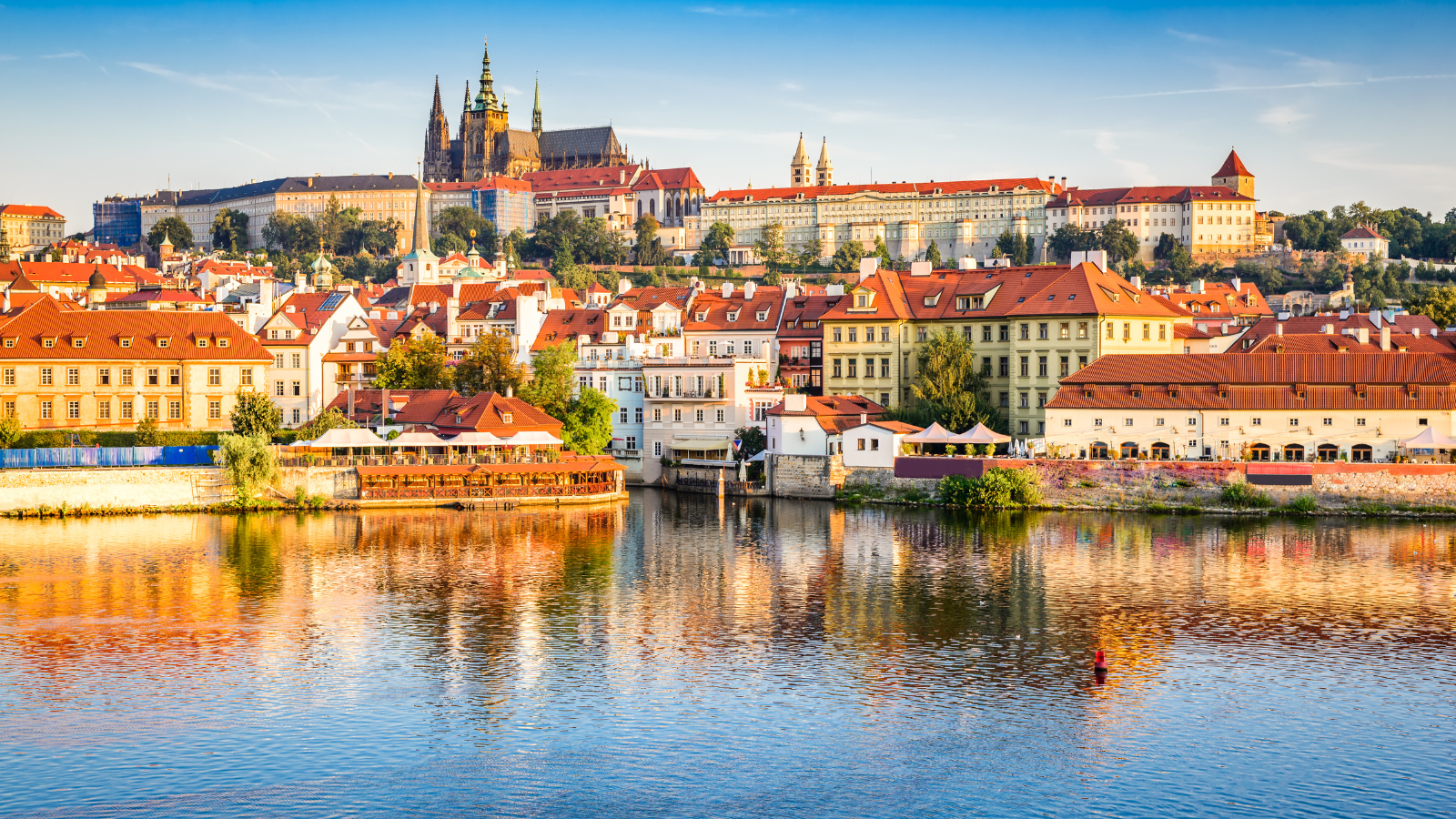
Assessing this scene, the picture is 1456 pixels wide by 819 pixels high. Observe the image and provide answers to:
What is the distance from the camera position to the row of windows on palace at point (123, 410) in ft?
221

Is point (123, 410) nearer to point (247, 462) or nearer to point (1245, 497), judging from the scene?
A: point (247, 462)

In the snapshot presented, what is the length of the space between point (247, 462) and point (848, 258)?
13536cm

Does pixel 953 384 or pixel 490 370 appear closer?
pixel 953 384

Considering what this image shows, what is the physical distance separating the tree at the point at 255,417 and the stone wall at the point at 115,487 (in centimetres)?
440

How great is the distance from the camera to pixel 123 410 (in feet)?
226

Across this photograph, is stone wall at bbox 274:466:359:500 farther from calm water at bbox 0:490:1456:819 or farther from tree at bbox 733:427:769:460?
tree at bbox 733:427:769:460

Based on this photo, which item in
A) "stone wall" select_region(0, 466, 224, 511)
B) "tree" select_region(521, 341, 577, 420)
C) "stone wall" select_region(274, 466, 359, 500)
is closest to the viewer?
"stone wall" select_region(0, 466, 224, 511)

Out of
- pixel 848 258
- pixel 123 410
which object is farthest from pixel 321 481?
pixel 848 258

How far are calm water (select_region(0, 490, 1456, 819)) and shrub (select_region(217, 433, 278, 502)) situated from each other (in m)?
8.12

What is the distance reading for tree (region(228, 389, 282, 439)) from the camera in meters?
65.1

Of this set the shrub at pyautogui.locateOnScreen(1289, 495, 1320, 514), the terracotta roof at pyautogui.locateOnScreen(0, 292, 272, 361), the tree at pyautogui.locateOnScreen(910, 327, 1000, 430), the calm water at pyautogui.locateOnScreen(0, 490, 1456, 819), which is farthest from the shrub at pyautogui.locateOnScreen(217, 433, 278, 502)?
the shrub at pyautogui.locateOnScreen(1289, 495, 1320, 514)

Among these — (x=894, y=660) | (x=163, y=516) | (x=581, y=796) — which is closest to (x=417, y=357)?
(x=163, y=516)

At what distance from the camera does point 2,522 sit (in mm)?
56344

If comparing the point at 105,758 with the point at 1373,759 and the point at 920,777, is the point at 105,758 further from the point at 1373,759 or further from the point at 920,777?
the point at 1373,759
